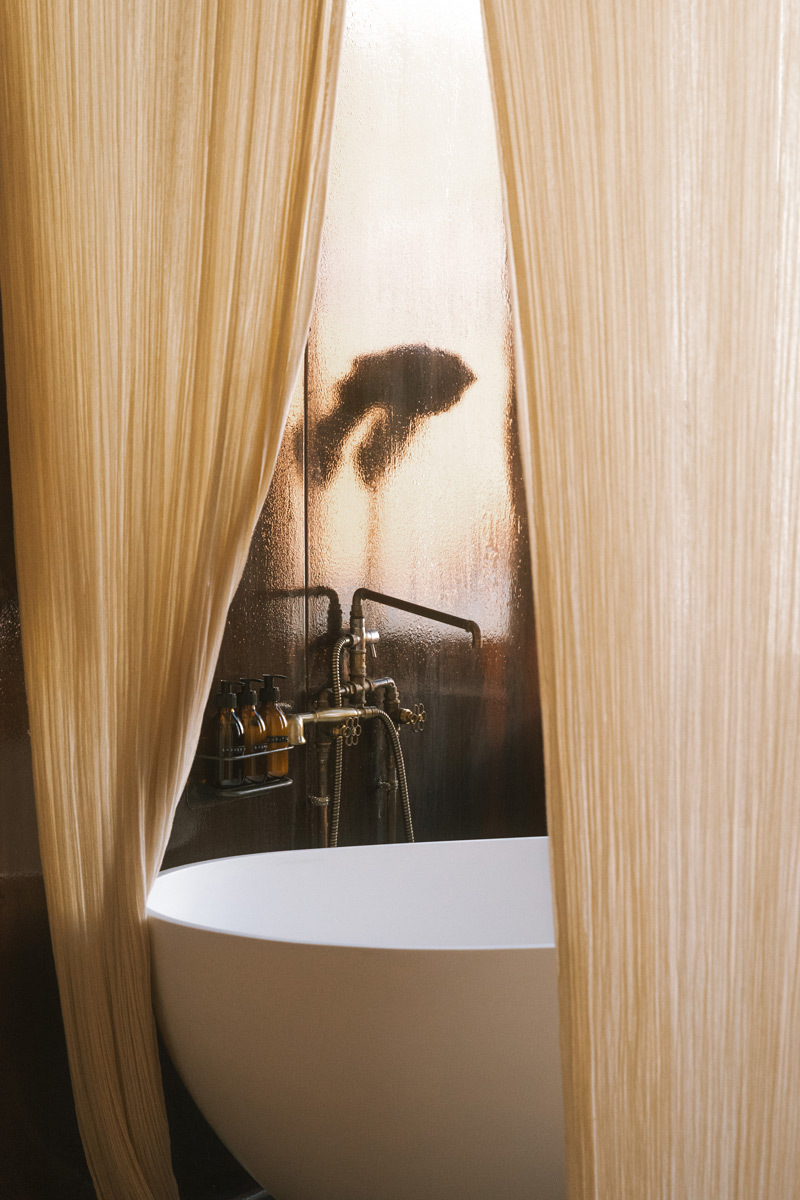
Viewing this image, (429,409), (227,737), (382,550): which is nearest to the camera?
(227,737)

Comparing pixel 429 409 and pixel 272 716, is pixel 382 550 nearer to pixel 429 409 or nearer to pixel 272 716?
pixel 429 409

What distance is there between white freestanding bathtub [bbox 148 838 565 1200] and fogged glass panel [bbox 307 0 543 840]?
3.07 feet

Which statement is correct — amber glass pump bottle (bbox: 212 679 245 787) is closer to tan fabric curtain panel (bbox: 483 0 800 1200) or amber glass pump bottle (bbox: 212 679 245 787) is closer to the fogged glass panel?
the fogged glass panel

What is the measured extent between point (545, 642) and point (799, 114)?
1.23 feet

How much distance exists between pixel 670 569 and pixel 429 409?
5.95ft

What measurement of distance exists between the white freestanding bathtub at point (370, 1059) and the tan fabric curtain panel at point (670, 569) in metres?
0.44

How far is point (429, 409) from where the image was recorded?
2.46m

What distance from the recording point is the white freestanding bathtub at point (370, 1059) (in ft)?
3.86

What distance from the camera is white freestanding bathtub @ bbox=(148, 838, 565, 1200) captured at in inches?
→ 46.4

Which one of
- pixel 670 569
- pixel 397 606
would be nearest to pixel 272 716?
pixel 397 606

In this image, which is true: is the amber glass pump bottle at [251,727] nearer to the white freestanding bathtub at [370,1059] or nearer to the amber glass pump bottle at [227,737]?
the amber glass pump bottle at [227,737]

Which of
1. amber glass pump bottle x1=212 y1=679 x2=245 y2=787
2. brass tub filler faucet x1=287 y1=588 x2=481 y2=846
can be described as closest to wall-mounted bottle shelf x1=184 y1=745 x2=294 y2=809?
amber glass pump bottle x1=212 y1=679 x2=245 y2=787

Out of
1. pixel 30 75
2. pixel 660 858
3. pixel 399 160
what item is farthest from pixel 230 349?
pixel 399 160

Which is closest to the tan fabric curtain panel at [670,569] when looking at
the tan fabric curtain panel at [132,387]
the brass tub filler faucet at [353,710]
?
the tan fabric curtain panel at [132,387]
